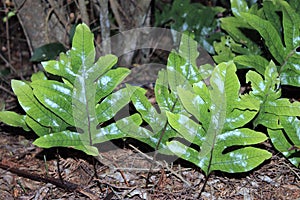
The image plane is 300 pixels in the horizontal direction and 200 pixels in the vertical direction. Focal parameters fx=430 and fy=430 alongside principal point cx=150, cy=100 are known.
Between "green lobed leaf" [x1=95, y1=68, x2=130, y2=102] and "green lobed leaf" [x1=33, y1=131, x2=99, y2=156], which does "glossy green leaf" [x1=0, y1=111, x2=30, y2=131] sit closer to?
"green lobed leaf" [x1=33, y1=131, x2=99, y2=156]

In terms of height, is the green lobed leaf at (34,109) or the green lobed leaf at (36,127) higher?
the green lobed leaf at (34,109)

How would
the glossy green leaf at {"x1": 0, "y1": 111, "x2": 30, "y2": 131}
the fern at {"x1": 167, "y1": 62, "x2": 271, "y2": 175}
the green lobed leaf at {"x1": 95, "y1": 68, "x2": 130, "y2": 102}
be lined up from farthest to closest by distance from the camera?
the glossy green leaf at {"x1": 0, "y1": 111, "x2": 30, "y2": 131} → the green lobed leaf at {"x1": 95, "y1": 68, "x2": 130, "y2": 102} → the fern at {"x1": 167, "y1": 62, "x2": 271, "y2": 175}

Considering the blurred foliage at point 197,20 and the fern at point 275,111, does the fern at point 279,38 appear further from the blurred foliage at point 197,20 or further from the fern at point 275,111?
the blurred foliage at point 197,20

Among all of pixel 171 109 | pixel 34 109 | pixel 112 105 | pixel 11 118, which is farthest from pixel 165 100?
pixel 11 118

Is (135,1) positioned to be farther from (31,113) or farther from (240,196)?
(240,196)

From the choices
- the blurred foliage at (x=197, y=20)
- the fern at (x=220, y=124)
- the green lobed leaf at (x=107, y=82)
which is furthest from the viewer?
the blurred foliage at (x=197, y=20)

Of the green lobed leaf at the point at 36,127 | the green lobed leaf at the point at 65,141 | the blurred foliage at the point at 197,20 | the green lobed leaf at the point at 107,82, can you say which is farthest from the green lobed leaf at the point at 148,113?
the blurred foliage at the point at 197,20

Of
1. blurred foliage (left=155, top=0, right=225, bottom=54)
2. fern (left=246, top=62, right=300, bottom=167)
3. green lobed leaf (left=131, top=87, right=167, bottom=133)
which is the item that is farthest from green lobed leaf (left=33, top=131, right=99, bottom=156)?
blurred foliage (left=155, top=0, right=225, bottom=54)

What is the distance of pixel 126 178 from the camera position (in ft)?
5.78

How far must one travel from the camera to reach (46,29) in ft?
7.89

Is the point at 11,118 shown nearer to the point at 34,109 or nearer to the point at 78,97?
the point at 34,109

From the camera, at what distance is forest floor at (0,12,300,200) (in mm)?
1676

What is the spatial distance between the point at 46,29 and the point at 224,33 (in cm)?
102

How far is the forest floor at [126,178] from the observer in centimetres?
168
